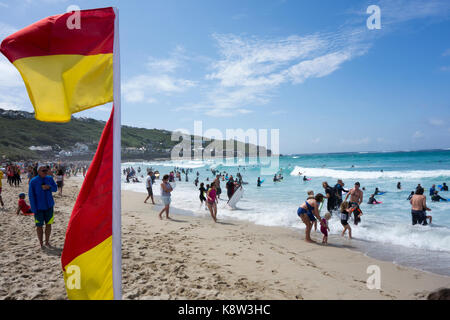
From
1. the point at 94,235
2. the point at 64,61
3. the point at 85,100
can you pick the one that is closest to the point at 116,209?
the point at 94,235

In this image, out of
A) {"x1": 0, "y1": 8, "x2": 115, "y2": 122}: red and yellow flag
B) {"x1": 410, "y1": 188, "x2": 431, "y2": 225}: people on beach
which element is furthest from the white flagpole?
{"x1": 410, "y1": 188, "x2": 431, "y2": 225}: people on beach

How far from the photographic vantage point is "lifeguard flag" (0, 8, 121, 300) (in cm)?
223

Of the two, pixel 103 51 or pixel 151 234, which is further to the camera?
pixel 151 234

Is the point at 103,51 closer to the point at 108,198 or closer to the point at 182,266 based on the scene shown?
the point at 108,198

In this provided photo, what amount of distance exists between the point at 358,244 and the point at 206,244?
15.1ft

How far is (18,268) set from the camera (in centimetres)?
474

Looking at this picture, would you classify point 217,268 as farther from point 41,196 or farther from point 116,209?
point 41,196

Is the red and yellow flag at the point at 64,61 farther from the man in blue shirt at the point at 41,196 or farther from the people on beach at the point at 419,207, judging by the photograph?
the people on beach at the point at 419,207

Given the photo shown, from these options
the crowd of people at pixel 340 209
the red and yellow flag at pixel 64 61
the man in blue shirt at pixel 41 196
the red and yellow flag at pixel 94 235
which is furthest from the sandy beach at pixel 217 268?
the red and yellow flag at pixel 64 61

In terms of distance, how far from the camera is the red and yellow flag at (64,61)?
225 centimetres

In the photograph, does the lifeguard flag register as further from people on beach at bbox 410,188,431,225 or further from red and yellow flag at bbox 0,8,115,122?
people on beach at bbox 410,188,431,225

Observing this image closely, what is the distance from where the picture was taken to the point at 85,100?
2.39m
